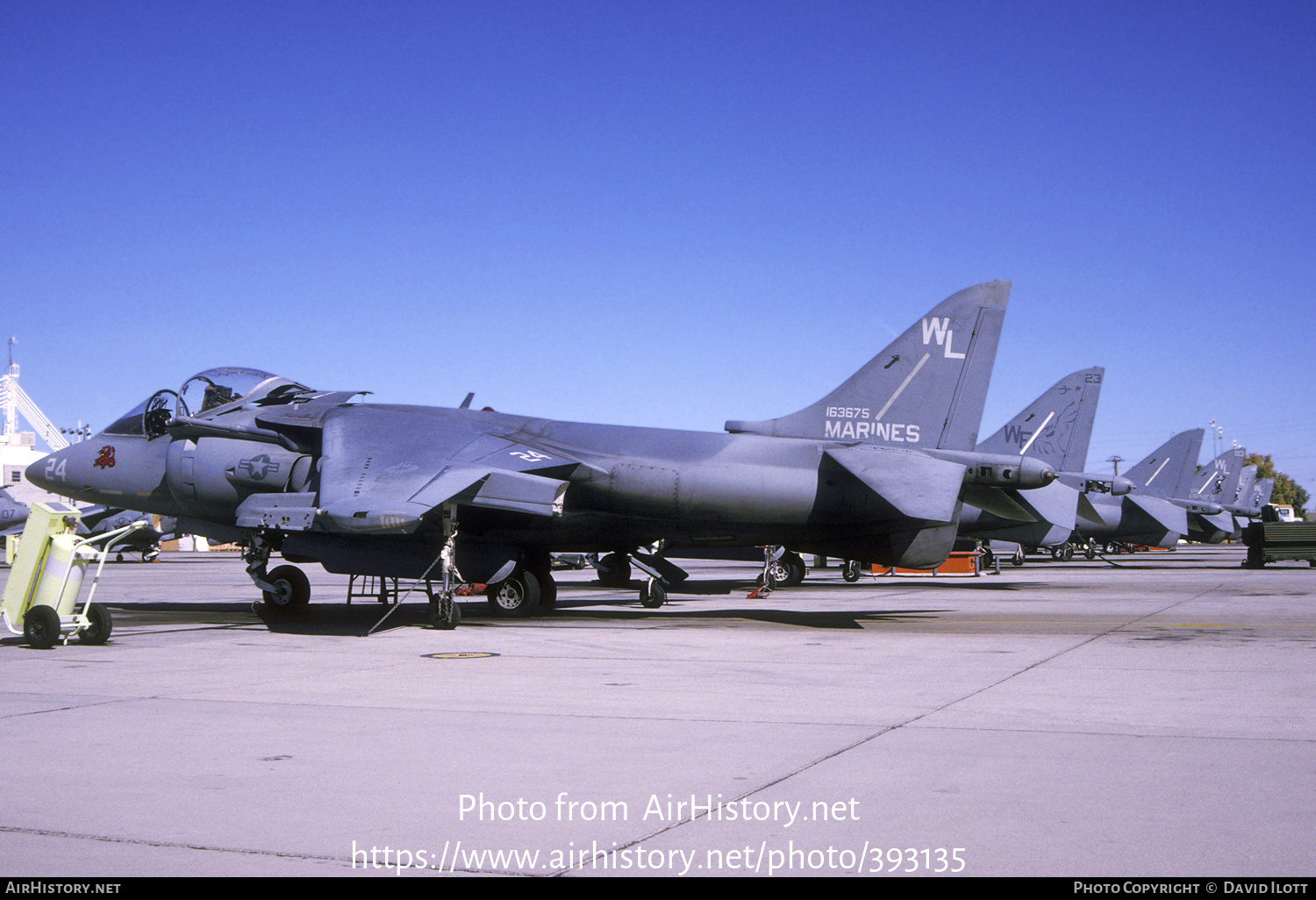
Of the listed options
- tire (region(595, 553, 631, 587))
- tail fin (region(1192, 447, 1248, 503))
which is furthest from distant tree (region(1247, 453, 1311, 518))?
tire (region(595, 553, 631, 587))

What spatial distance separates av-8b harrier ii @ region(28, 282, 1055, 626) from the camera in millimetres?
15438

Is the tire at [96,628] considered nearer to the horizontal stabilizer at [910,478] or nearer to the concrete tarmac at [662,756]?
the concrete tarmac at [662,756]

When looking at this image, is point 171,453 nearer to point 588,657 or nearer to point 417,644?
point 417,644

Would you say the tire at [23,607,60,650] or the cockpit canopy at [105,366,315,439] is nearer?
the tire at [23,607,60,650]

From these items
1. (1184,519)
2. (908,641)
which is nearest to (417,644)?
(908,641)

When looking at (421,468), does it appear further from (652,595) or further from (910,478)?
(910,478)

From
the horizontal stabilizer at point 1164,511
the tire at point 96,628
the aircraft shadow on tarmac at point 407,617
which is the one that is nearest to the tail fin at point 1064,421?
the aircraft shadow on tarmac at point 407,617

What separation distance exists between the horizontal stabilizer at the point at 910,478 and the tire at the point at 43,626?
10.3 meters

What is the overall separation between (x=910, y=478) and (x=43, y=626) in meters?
11.1

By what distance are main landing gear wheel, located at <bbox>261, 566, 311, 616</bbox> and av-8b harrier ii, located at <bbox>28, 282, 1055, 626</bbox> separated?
3 centimetres

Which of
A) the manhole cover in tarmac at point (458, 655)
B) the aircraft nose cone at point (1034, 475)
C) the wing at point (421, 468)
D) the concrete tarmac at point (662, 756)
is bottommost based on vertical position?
the manhole cover in tarmac at point (458, 655)

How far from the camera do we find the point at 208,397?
59.3 ft

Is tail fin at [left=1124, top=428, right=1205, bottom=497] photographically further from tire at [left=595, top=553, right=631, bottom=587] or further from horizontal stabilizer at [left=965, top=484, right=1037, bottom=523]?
horizontal stabilizer at [left=965, top=484, right=1037, bottom=523]

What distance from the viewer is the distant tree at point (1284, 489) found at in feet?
491
